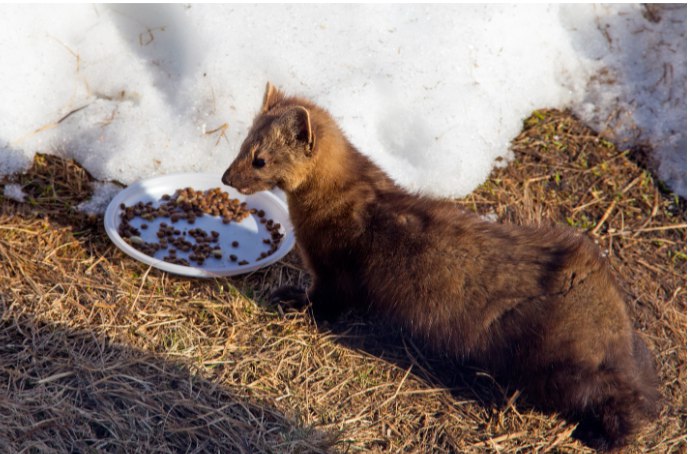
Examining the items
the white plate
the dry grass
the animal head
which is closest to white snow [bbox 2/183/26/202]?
the dry grass

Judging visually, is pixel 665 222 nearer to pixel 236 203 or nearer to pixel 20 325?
pixel 236 203

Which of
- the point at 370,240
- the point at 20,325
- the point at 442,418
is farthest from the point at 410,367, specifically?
the point at 20,325

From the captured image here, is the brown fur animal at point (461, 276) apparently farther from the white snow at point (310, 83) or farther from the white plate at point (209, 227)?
the white snow at point (310, 83)

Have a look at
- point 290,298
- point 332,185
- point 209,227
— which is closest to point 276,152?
point 332,185

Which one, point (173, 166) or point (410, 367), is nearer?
point (410, 367)

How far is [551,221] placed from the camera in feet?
17.0

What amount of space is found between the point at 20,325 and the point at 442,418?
219 cm

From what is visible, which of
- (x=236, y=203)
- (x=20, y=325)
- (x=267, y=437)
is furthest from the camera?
(x=236, y=203)

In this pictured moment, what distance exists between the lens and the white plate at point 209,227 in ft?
14.2

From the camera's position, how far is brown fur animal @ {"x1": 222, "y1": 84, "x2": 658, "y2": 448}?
3.79 m

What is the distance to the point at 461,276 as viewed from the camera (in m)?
3.88

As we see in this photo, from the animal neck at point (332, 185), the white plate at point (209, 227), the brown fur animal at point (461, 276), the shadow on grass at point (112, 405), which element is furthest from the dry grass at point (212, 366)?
the animal neck at point (332, 185)

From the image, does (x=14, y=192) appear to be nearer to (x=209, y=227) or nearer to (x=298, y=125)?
(x=209, y=227)

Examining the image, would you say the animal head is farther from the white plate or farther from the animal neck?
the white plate
